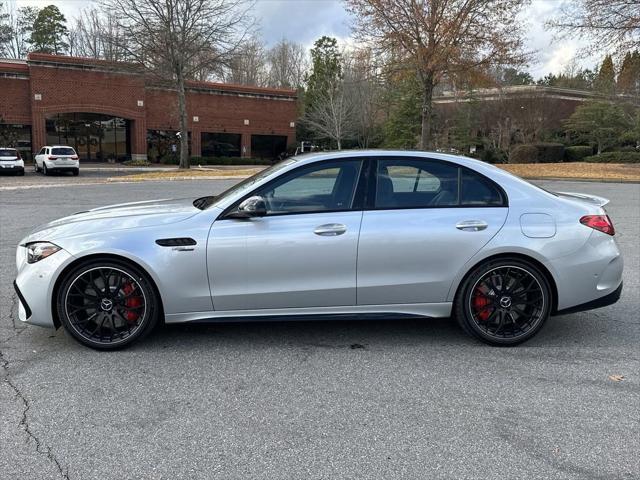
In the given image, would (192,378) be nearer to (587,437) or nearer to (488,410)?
(488,410)

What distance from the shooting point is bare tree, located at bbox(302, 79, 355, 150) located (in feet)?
144

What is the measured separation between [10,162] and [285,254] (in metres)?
29.2

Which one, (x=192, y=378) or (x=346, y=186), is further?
(x=346, y=186)

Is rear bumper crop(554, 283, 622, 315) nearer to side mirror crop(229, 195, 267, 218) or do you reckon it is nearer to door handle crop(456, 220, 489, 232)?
door handle crop(456, 220, 489, 232)

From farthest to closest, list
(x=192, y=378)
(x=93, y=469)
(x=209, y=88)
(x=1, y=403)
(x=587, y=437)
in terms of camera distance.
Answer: (x=209, y=88) → (x=192, y=378) → (x=1, y=403) → (x=587, y=437) → (x=93, y=469)

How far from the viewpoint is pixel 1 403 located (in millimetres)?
3350

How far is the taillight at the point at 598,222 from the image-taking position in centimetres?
438

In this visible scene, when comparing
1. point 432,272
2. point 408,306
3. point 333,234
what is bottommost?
point 408,306

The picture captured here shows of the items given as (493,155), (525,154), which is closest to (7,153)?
(493,155)

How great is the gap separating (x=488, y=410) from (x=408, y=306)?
3.76 ft

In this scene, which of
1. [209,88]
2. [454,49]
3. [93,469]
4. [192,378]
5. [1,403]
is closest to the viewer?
[93,469]

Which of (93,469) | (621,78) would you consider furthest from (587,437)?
(621,78)

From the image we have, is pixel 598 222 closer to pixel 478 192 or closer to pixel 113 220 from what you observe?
pixel 478 192

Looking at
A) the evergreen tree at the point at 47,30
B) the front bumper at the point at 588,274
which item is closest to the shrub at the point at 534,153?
the front bumper at the point at 588,274
